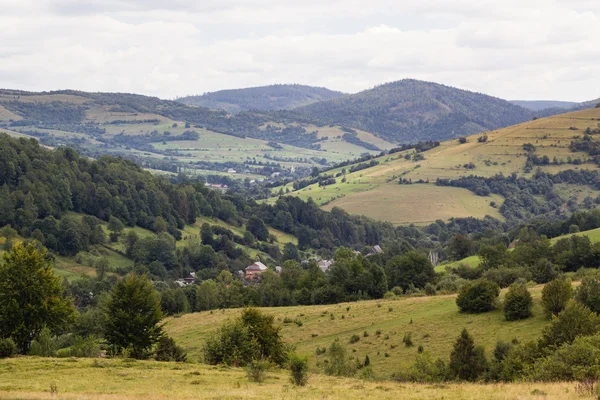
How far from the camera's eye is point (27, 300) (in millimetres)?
43938

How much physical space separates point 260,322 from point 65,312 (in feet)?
39.9

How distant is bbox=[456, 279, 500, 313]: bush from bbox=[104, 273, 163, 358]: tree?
23390 mm

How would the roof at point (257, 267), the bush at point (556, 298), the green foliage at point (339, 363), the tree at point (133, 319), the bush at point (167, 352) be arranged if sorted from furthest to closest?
the roof at point (257, 267), the bush at point (556, 298), the tree at point (133, 319), the green foliage at point (339, 363), the bush at point (167, 352)

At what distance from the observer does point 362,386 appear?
101 ft

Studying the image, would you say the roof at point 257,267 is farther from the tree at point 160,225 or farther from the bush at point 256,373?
the bush at point 256,373

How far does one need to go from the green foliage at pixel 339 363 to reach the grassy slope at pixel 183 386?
283 inches

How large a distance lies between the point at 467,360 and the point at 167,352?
57.2 ft

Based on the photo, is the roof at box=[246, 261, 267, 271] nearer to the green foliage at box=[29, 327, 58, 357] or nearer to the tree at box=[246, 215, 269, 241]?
the tree at box=[246, 215, 269, 241]

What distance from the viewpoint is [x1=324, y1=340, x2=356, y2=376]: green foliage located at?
43016 millimetres

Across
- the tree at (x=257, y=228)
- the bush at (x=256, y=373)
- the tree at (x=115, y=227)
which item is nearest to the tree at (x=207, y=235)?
the tree at (x=115, y=227)

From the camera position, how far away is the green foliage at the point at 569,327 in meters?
38.3

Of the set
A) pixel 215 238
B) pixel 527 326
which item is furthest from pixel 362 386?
pixel 215 238

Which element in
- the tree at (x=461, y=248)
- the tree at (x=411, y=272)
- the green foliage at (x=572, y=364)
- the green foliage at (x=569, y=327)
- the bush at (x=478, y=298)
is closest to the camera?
the green foliage at (x=572, y=364)

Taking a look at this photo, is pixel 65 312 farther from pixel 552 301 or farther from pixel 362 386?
pixel 552 301
